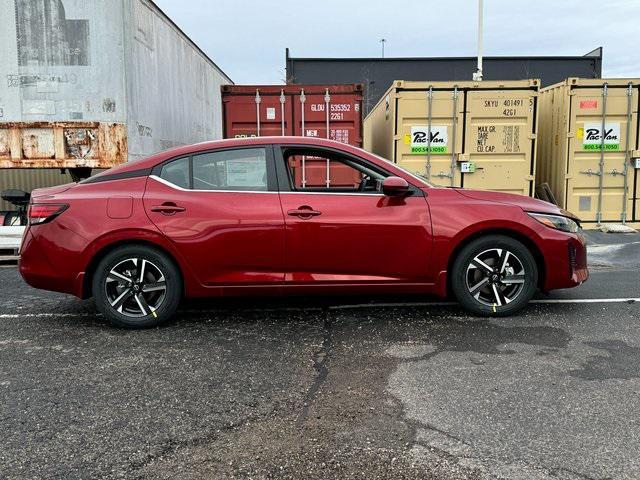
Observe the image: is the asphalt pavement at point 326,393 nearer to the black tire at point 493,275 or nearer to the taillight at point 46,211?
the black tire at point 493,275

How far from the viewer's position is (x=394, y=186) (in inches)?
A: 188

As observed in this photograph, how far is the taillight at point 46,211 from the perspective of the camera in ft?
15.6

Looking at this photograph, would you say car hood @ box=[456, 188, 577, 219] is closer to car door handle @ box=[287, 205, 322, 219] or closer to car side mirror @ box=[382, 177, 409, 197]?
car side mirror @ box=[382, 177, 409, 197]

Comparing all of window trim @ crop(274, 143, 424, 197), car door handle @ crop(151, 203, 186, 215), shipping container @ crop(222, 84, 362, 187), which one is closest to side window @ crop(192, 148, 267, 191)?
window trim @ crop(274, 143, 424, 197)

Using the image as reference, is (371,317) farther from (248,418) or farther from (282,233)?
(248,418)

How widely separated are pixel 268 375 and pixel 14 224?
5992mm

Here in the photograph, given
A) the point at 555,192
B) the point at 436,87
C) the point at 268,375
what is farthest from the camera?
the point at 555,192

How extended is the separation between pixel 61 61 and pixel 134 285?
4690 millimetres

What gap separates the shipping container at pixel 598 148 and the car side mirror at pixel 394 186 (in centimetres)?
639

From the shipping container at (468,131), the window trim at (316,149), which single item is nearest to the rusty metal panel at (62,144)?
the window trim at (316,149)

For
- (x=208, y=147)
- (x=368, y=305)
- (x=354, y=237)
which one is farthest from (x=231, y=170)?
(x=368, y=305)

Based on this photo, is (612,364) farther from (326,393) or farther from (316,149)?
(316,149)

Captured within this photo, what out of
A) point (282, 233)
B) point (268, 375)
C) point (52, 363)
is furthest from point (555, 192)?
point (52, 363)

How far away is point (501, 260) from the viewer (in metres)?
4.98
